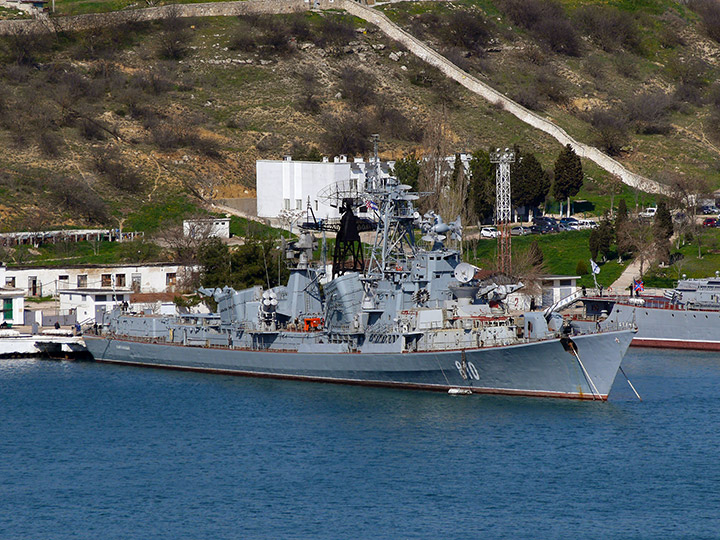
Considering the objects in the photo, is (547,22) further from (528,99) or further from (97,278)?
(97,278)

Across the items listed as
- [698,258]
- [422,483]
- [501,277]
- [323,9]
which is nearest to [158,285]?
[501,277]

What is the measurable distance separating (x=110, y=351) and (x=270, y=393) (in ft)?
48.1

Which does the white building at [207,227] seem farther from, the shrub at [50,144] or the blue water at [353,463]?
the blue water at [353,463]

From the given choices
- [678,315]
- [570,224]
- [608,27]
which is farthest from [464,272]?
[608,27]

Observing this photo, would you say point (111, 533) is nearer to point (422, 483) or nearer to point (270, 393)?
point (422, 483)

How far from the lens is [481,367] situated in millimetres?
47625

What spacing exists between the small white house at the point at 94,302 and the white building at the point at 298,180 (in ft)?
79.2

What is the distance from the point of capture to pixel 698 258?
3219 inches

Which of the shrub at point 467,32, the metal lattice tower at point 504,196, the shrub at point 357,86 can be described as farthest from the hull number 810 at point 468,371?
the shrub at point 467,32

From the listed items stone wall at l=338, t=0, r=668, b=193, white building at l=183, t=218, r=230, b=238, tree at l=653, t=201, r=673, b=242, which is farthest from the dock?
stone wall at l=338, t=0, r=668, b=193

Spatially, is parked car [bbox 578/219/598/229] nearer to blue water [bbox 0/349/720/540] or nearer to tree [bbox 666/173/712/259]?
tree [bbox 666/173/712/259]

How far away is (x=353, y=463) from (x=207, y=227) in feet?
160

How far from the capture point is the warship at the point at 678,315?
6512cm

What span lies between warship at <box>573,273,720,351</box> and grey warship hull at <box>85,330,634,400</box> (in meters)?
18.3
